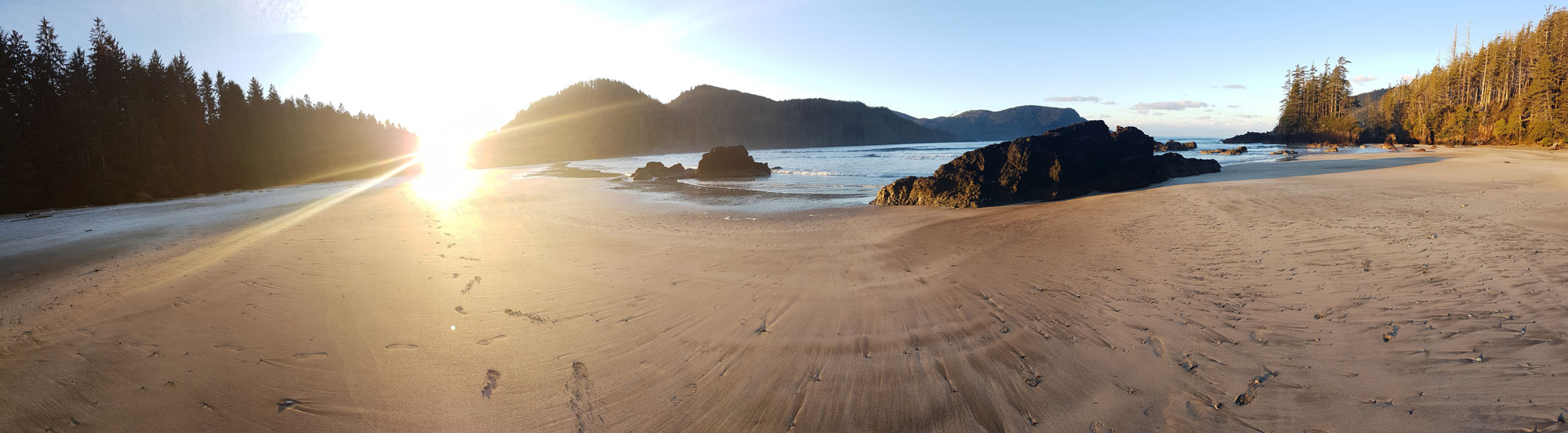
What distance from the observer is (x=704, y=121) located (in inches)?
6206

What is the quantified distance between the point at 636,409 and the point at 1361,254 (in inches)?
313

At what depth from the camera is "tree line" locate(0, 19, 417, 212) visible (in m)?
19.5

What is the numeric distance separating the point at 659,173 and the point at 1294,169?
2772 centimetres

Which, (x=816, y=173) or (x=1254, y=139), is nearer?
(x=816, y=173)

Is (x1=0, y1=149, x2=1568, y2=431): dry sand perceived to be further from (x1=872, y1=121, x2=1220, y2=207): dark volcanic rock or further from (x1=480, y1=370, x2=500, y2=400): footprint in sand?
(x1=872, y1=121, x2=1220, y2=207): dark volcanic rock

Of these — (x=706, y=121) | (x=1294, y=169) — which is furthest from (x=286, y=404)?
(x=706, y=121)

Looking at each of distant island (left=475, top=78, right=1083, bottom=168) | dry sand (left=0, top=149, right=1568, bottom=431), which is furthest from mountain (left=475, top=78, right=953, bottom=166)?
dry sand (left=0, top=149, right=1568, bottom=431)

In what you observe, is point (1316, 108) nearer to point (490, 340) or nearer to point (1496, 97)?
point (1496, 97)

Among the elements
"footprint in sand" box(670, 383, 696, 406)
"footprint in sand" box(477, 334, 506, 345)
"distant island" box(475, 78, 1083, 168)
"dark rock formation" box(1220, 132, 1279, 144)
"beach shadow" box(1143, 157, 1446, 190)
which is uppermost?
"distant island" box(475, 78, 1083, 168)

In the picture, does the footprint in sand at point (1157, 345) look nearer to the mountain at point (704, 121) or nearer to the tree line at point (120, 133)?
the tree line at point (120, 133)

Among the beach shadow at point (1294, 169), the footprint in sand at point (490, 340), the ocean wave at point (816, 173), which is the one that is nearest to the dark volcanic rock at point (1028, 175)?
the beach shadow at point (1294, 169)

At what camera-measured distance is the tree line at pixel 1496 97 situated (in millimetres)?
31188

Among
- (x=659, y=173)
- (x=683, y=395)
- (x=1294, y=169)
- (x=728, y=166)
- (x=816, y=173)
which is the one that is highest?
(x=728, y=166)

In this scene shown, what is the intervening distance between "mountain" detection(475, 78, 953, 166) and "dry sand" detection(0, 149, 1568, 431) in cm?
11597
